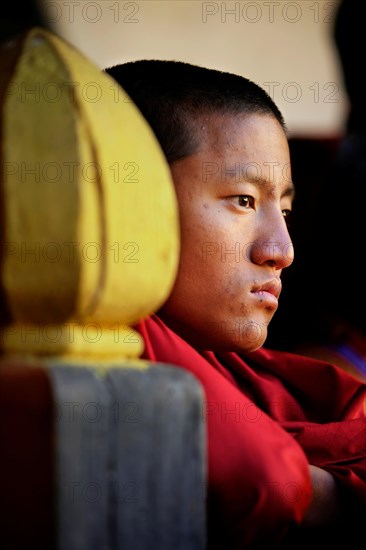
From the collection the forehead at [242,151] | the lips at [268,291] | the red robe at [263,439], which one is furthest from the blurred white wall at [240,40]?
the lips at [268,291]

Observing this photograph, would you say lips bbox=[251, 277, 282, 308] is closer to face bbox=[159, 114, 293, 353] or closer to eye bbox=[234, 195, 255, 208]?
face bbox=[159, 114, 293, 353]

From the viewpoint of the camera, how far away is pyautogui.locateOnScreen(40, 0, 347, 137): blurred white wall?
538 cm

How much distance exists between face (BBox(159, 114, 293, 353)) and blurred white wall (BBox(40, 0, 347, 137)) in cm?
354

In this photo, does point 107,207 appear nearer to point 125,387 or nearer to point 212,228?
point 125,387

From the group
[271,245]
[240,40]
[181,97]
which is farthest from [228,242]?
[240,40]

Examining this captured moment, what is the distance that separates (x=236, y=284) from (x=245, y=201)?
5.5 inches

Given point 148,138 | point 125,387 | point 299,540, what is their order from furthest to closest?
point 299,540 → point 148,138 → point 125,387

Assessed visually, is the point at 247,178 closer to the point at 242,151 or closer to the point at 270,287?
the point at 242,151

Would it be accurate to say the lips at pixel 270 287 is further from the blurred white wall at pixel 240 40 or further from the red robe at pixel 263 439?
the blurred white wall at pixel 240 40

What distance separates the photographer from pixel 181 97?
1898mm

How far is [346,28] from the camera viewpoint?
3762 millimetres

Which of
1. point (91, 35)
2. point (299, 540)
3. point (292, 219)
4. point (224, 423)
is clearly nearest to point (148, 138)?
point (224, 423)

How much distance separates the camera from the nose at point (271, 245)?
176cm

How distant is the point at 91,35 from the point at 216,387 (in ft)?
13.3
